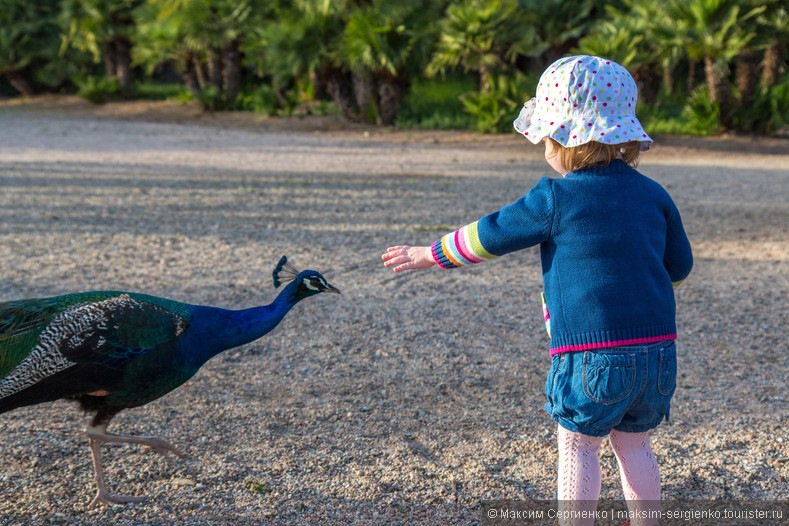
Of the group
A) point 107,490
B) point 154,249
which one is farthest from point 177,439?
point 154,249

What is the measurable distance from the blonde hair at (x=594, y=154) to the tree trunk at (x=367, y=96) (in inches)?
592

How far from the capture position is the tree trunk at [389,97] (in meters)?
16.6

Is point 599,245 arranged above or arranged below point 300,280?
above

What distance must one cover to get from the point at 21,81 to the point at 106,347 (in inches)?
1088

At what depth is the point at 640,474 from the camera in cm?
226

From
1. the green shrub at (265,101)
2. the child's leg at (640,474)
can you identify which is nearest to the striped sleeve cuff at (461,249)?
the child's leg at (640,474)

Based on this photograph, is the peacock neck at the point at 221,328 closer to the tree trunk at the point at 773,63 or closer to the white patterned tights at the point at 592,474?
the white patterned tights at the point at 592,474

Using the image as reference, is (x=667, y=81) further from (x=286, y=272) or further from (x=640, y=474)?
(x=640, y=474)

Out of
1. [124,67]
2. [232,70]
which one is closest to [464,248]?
[232,70]

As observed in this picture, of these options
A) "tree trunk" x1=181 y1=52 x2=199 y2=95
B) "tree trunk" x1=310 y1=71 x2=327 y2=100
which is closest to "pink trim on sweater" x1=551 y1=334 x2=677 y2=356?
"tree trunk" x1=310 y1=71 x2=327 y2=100

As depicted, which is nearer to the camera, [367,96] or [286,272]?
[286,272]

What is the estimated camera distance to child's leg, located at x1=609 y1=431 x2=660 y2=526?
7.39 feet

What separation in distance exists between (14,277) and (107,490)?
357 cm

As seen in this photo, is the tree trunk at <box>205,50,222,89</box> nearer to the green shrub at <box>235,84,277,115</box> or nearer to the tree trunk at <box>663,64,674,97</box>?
the green shrub at <box>235,84,277,115</box>
